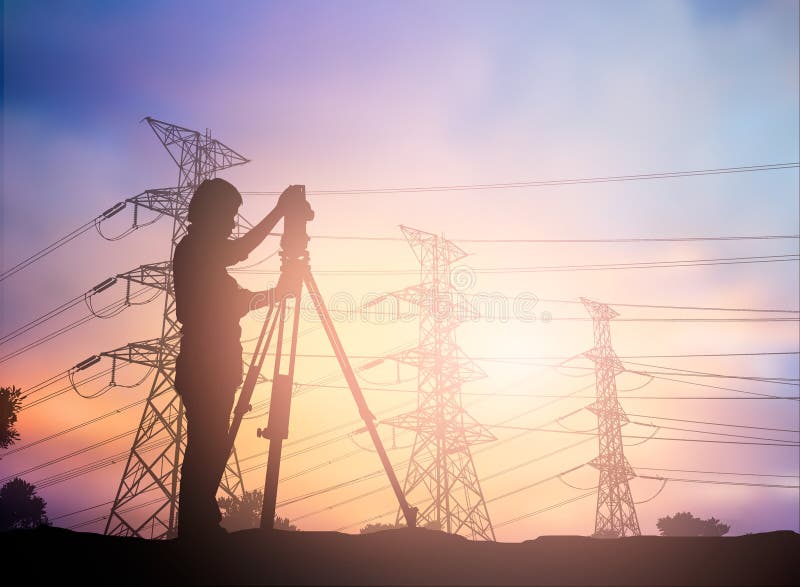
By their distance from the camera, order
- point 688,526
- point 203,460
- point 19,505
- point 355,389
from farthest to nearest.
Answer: point 688,526, point 19,505, point 355,389, point 203,460

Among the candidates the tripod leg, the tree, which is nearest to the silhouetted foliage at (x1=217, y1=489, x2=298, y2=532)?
the tree

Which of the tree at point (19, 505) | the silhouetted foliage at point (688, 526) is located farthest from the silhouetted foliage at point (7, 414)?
the silhouetted foliage at point (688, 526)

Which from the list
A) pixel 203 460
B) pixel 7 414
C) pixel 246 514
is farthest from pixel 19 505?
pixel 203 460

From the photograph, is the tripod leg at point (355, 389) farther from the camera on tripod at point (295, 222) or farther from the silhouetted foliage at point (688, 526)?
the silhouetted foliage at point (688, 526)

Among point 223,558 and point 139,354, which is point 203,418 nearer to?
point 223,558

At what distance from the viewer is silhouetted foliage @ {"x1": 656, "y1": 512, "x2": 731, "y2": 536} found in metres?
92.1

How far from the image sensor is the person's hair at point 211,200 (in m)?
5.69

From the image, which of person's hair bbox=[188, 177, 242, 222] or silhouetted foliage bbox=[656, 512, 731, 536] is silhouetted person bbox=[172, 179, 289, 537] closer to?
person's hair bbox=[188, 177, 242, 222]

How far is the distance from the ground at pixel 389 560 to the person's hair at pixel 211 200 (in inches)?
112

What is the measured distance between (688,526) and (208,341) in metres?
106

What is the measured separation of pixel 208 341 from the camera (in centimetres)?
550

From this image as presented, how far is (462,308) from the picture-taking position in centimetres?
3167

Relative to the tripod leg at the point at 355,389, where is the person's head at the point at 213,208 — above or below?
above

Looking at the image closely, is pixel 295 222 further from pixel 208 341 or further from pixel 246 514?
pixel 246 514
